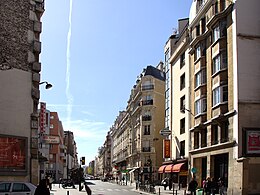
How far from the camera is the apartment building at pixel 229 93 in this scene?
1362 inches

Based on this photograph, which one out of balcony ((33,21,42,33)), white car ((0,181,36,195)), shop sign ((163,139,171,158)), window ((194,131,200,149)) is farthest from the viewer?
shop sign ((163,139,171,158))

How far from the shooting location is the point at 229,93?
120 ft

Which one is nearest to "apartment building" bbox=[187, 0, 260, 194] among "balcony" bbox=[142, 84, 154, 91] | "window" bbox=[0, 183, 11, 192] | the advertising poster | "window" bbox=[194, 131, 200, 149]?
"window" bbox=[194, 131, 200, 149]

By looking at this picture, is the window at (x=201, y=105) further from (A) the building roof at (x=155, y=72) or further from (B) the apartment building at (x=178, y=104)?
(A) the building roof at (x=155, y=72)

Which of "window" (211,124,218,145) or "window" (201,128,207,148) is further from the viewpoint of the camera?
"window" (201,128,207,148)

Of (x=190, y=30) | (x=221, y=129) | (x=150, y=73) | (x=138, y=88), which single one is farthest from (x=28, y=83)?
(x=138, y=88)

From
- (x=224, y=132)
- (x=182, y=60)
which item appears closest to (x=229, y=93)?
(x=224, y=132)

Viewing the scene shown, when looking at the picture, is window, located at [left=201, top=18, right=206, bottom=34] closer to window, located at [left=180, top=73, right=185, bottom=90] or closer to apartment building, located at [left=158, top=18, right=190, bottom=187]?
apartment building, located at [left=158, top=18, right=190, bottom=187]

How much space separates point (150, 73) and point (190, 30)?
133 feet

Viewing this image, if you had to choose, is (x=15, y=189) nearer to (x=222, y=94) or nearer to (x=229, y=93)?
(x=229, y=93)

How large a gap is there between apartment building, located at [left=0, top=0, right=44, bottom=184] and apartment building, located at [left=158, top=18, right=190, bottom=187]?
1994 cm

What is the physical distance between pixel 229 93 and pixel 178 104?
63.4 feet

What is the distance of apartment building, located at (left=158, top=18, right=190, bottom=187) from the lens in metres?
50.5

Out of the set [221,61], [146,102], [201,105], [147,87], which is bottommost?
[201,105]
